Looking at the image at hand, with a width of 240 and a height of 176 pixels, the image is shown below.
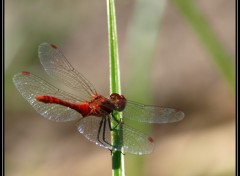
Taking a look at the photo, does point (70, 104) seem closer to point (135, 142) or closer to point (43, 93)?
point (43, 93)

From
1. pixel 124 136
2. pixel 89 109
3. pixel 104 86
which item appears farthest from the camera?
pixel 104 86

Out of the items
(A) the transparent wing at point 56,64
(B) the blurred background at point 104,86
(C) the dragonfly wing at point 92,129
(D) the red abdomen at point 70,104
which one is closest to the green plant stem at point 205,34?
(C) the dragonfly wing at point 92,129

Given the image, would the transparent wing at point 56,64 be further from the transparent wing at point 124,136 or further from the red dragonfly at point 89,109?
the transparent wing at point 124,136

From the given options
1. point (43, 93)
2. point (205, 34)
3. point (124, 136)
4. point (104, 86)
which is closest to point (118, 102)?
point (124, 136)

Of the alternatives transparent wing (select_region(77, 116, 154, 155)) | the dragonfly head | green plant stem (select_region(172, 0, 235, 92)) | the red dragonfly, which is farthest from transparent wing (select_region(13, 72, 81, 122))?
green plant stem (select_region(172, 0, 235, 92))

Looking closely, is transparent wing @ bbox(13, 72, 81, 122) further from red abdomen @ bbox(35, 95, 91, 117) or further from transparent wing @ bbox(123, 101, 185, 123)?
transparent wing @ bbox(123, 101, 185, 123)

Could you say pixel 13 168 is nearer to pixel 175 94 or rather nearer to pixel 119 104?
pixel 175 94

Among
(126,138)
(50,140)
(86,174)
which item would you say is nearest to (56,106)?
(126,138)
